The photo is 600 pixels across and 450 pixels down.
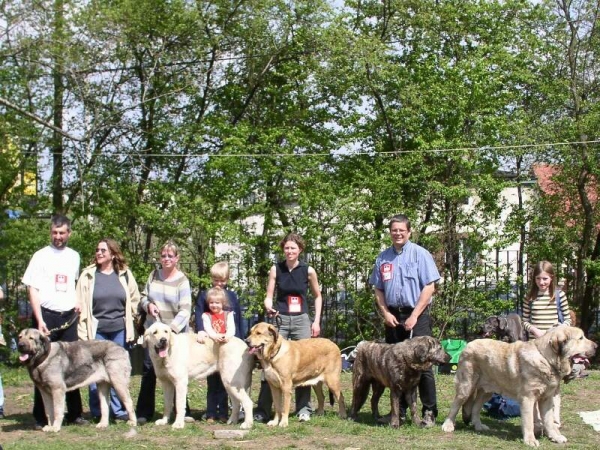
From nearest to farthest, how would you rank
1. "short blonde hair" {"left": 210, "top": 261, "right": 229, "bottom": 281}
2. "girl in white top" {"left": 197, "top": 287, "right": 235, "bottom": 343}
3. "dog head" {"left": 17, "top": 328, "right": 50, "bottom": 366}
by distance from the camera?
"dog head" {"left": 17, "top": 328, "right": 50, "bottom": 366}, "girl in white top" {"left": 197, "top": 287, "right": 235, "bottom": 343}, "short blonde hair" {"left": 210, "top": 261, "right": 229, "bottom": 281}

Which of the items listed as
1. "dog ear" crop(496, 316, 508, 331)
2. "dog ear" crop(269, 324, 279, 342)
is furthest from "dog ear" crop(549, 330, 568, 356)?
"dog ear" crop(269, 324, 279, 342)

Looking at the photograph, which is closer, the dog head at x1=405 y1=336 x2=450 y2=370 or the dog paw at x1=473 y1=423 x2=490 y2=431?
the dog head at x1=405 y1=336 x2=450 y2=370

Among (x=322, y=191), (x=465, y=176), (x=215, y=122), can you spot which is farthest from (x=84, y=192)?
(x=465, y=176)

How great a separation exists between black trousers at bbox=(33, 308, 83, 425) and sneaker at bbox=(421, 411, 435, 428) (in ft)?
10.4

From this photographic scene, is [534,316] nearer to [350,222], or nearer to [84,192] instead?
[350,222]

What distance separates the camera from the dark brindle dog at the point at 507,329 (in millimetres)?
7293

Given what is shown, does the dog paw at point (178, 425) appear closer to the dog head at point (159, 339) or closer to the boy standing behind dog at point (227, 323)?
the boy standing behind dog at point (227, 323)

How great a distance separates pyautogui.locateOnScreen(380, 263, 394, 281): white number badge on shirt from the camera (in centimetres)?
724

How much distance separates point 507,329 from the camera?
7.30 m

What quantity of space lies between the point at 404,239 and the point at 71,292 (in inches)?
119

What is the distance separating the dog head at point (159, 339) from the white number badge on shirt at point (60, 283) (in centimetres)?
85

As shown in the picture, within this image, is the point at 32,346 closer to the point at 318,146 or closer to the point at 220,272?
the point at 220,272

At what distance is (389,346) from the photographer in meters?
7.08

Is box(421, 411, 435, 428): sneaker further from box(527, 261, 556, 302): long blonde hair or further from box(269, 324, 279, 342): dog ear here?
box(269, 324, 279, 342): dog ear
